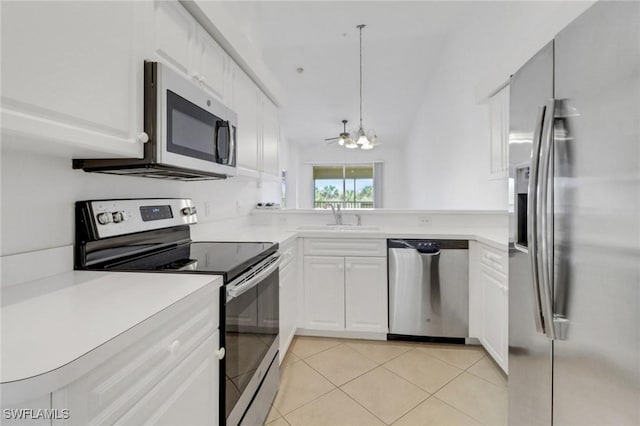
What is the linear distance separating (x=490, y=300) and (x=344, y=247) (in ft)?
3.58

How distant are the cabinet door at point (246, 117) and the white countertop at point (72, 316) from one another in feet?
4.12

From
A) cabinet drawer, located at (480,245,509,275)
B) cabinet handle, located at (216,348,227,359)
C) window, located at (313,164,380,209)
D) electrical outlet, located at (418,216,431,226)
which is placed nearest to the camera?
cabinet handle, located at (216,348,227,359)

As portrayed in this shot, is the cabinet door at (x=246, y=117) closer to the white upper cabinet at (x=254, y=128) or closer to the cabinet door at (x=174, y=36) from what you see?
the white upper cabinet at (x=254, y=128)

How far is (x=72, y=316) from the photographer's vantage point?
28.9 inches

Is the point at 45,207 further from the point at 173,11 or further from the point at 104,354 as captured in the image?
the point at 173,11

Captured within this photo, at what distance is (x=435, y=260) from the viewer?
7.83ft

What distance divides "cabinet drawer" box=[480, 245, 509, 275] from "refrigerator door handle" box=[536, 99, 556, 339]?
0.95m

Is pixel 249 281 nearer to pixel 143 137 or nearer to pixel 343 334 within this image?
pixel 143 137

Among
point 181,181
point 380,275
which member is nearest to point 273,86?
point 181,181

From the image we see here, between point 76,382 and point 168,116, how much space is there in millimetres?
977

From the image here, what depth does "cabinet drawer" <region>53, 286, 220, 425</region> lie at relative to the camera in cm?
56

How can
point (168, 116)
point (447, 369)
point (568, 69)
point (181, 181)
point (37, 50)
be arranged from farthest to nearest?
1. point (447, 369)
2. point (181, 181)
3. point (168, 116)
4. point (568, 69)
5. point (37, 50)

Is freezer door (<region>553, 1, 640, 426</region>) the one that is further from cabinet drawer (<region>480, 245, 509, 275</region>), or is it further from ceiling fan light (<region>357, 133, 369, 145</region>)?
ceiling fan light (<region>357, 133, 369, 145</region>)
